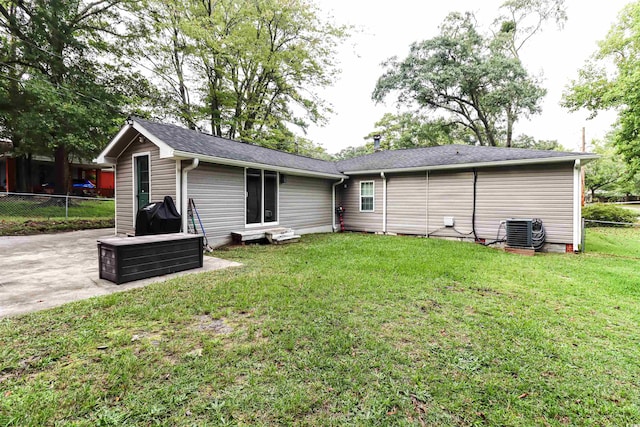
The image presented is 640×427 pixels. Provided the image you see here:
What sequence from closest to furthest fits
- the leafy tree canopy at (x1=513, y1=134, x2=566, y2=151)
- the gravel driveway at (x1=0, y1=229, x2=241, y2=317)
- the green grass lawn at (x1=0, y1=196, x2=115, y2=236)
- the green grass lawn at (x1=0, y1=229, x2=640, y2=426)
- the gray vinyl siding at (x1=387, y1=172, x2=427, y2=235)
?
the green grass lawn at (x1=0, y1=229, x2=640, y2=426) < the gravel driveway at (x1=0, y1=229, x2=241, y2=317) < the green grass lawn at (x1=0, y1=196, x2=115, y2=236) < the gray vinyl siding at (x1=387, y1=172, x2=427, y2=235) < the leafy tree canopy at (x1=513, y1=134, x2=566, y2=151)

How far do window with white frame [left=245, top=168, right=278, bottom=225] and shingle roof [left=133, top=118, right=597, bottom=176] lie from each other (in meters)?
0.41

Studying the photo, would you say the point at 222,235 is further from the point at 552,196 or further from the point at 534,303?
the point at 552,196

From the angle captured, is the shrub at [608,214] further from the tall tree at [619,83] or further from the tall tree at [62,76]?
the tall tree at [62,76]

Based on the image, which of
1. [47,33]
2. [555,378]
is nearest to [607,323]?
[555,378]

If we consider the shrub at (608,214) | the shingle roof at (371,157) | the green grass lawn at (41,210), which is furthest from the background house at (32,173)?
the shrub at (608,214)

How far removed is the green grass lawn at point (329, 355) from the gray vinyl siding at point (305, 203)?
4.89 m

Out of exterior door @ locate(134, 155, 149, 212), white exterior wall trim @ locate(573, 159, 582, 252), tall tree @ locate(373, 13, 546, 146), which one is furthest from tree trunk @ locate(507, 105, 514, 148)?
exterior door @ locate(134, 155, 149, 212)

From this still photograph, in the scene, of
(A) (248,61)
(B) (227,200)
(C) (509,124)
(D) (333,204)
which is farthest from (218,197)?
(C) (509,124)

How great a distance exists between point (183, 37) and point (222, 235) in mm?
13415

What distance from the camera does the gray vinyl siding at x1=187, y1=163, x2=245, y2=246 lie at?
6492 millimetres

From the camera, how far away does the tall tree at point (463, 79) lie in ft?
48.9

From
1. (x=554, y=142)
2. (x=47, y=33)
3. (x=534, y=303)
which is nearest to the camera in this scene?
(x=534, y=303)

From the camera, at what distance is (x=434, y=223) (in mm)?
9008

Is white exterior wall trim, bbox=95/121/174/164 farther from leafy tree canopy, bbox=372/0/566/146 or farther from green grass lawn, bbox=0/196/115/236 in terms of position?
leafy tree canopy, bbox=372/0/566/146
